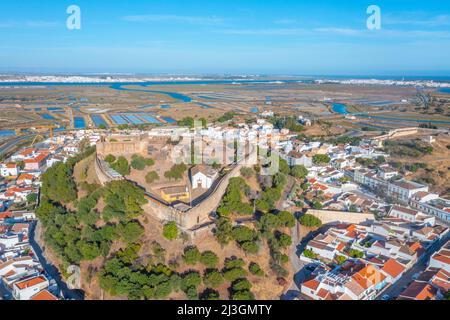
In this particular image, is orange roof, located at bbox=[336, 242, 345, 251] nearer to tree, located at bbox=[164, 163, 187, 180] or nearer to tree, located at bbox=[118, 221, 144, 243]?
tree, located at bbox=[118, 221, 144, 243]

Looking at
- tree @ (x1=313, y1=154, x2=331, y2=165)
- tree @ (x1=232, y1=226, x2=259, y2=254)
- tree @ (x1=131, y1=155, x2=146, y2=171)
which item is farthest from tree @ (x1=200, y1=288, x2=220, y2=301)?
tree @ (x1=313, y1=154, x2=331, y2=165)

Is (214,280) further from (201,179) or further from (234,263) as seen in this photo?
(201,179)

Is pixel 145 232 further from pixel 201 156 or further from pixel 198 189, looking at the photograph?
pixel 201 156

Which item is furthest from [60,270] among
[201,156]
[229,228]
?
[201,156]

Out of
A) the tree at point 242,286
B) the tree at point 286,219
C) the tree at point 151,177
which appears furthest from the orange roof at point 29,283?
the tree at point 286,219

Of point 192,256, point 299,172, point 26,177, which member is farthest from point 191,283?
point 26,177
